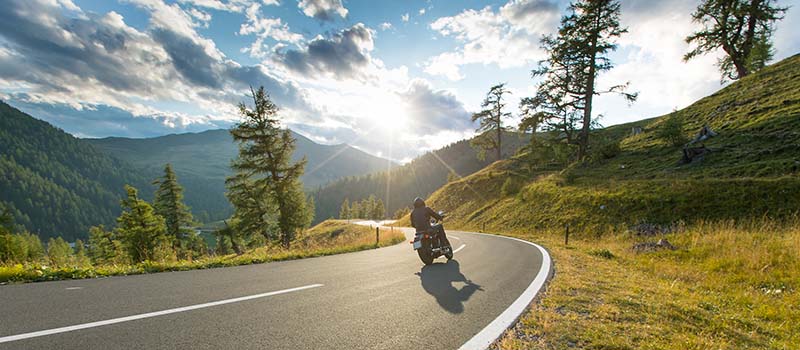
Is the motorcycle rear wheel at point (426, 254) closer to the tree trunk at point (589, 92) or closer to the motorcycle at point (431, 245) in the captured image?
the motorcycle at point (431, 245)

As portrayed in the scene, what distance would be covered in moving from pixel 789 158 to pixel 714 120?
486 inches

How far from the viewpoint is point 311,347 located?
3203mm

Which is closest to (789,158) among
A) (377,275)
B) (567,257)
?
(567,257)

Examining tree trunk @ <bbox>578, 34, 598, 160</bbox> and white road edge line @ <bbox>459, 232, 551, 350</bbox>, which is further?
tree trunk @ <bbox>578, 34, 598, 160</bbox>

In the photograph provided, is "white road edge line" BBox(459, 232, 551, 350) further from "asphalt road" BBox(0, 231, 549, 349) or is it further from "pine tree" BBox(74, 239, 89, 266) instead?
"pine tree" BBox(74, 239, 89, 266)

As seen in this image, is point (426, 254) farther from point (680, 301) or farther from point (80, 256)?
point (80, 256)

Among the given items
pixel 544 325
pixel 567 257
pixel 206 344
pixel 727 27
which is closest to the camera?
pixel 206 344

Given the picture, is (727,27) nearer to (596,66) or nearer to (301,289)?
(596,66)

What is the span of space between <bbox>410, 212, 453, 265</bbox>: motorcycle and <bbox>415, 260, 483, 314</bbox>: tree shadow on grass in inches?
14.3

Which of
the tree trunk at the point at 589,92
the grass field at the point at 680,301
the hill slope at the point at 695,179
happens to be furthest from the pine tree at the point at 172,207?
the tree trunk at the point at 589,92

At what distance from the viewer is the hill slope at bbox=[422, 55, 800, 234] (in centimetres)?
1466

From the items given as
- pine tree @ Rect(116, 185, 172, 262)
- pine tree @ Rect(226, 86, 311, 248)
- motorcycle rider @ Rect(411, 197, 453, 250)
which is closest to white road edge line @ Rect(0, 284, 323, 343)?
motorcycle rider @ Rect(411, 197, 453, 250)

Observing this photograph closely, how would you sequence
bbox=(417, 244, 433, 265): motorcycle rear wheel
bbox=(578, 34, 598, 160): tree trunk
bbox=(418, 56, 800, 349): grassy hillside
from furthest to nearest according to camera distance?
bbox=(578, 34, 598, 160): tree trunk → bbox=(417, 244, 433, 265): motorcycle rear wheel → bbox=(418, 56, 800, 349): grassy hillside

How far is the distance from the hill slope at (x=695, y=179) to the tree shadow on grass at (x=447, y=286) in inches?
564
